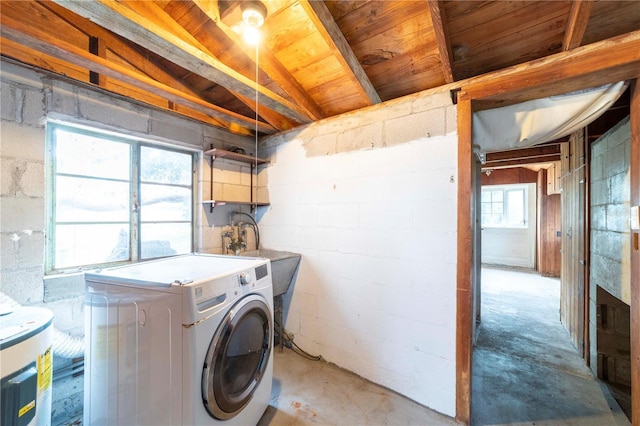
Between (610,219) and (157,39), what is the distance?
3.14 meters

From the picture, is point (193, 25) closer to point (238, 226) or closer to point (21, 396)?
point (238, 226)

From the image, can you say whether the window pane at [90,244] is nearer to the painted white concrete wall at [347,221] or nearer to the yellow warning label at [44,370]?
the painted white concrete wall at [347,221]

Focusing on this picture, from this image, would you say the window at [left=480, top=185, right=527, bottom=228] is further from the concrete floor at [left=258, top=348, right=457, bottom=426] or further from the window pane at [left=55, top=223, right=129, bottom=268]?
the window pane at [left=55, top=223, right=129, bottom=268]

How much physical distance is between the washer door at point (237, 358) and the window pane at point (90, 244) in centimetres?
131

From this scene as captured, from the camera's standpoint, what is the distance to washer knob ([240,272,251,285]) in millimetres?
1419

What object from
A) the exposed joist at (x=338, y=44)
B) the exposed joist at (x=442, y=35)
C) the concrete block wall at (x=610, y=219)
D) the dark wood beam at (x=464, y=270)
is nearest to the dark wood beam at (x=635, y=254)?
the concrete block wall at (x=610, y=219)

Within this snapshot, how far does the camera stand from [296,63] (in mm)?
1913

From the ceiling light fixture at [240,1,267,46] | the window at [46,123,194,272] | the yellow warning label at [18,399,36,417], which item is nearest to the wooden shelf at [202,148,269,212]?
the window at [46,123,194,272]

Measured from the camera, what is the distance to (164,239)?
7.52ft

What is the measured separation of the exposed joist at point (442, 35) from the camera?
1.29 m

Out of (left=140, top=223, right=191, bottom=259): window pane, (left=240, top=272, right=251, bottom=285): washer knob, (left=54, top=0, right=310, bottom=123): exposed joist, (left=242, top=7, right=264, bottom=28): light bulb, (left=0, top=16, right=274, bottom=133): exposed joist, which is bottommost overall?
(left=240, top=272, right=251, bottom=285): washer knob

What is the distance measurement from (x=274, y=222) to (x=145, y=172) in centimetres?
121

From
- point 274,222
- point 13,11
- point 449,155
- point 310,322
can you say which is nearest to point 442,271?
point 449,155

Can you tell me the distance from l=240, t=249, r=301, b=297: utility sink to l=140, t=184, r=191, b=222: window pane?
2.28ft
